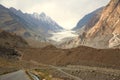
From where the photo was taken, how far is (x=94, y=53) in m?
94.2

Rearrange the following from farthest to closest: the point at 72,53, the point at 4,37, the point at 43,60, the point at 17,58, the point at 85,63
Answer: the point at 4,37, the point at 17,58, the point at 43,60, the point at 72,53, the point at 85,63

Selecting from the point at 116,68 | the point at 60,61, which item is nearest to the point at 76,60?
the point at 60,61

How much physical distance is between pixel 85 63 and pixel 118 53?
1164 cm

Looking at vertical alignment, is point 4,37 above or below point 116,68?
above

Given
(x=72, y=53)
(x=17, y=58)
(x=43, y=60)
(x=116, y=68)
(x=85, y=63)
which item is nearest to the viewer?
(x=116, y=68)

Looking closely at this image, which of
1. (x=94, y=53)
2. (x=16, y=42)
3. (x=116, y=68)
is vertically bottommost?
(x=116, y=68)

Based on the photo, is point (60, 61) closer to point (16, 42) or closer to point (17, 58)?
point (17, 58)

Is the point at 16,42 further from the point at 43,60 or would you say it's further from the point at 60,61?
the point at 60,61

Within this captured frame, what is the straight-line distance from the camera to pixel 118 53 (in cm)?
8500

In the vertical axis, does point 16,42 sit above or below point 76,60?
above

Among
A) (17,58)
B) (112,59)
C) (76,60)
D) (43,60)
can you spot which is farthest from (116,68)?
(17,58)

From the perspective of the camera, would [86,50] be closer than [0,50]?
Yes

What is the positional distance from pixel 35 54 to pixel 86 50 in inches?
2055

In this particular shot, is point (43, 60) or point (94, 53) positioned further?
point (43, 60)
